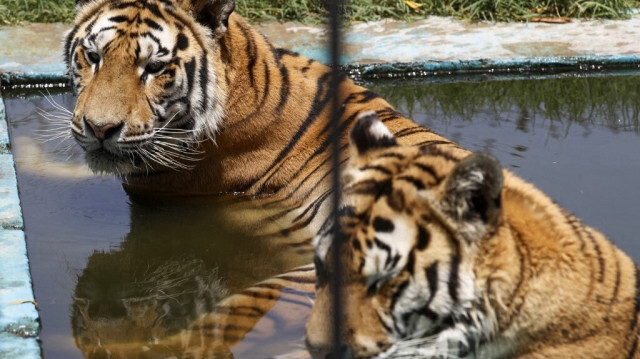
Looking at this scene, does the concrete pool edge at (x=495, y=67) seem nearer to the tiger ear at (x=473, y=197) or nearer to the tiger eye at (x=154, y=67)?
the tiger eye at (x=154, y=67)

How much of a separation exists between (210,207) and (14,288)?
4.29 feet

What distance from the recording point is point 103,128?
175 inches

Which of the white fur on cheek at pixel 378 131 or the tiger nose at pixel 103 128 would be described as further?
the tiger nose at pixel 103 128

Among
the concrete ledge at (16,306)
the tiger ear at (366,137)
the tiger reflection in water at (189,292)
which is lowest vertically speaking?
the tiger reflection in water at (189,292)

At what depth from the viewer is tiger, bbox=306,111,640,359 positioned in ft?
8.89

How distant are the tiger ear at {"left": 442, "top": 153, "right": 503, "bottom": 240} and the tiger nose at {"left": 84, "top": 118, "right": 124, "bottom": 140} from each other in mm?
2109

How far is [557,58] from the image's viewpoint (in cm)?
723

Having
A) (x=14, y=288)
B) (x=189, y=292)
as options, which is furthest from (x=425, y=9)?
(x=14, y=288)

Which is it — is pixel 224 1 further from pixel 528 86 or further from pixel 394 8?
pixel 394 8

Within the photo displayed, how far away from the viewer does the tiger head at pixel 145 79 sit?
4496 mm

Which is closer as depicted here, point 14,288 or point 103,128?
point 14,288

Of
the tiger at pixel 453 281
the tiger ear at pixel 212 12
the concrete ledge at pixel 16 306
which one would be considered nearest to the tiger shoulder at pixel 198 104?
the tiger ear at pixel 212 12

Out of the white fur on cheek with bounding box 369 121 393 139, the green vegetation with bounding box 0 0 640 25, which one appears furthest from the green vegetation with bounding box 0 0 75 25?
the white fur on cheek with bounding box 369 121 393 139

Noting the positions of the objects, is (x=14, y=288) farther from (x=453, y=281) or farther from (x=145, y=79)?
(x=453, y=281)
